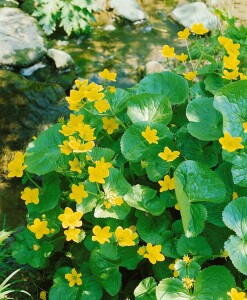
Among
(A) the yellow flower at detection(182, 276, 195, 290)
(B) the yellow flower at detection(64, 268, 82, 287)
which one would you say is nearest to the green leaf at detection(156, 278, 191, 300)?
(A) the yellow flower at detection(182, 276, 195, 290)

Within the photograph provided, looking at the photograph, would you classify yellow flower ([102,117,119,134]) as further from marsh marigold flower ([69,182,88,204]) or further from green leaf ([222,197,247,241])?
green leaf ([222,197,247,241])

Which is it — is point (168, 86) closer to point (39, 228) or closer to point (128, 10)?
point (39, 228)

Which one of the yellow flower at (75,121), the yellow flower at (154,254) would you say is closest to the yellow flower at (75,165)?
the yellow flower at (75,121)

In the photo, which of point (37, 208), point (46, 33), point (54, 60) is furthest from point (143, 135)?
point (46, 33)

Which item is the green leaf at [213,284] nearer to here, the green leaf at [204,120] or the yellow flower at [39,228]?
the green leaf at [204,120]

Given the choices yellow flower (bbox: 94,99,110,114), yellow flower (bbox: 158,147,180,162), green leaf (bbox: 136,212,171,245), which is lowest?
green leaf (bbox: 136,212,171,245)

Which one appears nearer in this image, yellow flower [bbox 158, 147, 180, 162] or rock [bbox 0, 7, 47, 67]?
yellow flower [bbox 158, 147, 180, 162]

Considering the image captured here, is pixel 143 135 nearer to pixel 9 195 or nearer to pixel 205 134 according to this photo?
pixel 205 134
